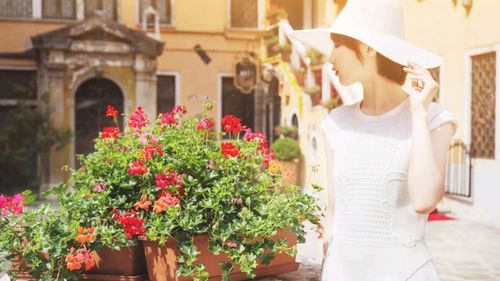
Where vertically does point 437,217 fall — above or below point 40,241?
below

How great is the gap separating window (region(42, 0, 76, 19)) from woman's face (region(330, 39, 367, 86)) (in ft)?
51.6

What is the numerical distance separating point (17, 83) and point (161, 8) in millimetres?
3874

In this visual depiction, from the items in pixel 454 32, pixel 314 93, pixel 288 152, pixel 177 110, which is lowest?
pixel 288 152

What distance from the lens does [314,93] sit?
48.4 feet

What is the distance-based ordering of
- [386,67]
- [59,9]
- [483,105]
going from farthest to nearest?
[59,9], [483,105], [386,67]

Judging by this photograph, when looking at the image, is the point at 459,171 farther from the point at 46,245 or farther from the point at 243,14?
the point at 46,245

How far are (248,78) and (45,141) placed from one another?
5598mm

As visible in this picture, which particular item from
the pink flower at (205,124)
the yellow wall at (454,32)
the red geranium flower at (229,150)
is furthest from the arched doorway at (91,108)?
the red geranium flower at (229,150)

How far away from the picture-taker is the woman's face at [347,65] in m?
2.03

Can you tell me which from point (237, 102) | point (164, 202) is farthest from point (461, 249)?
point (237, 102)

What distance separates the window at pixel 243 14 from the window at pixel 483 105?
26.6 feet

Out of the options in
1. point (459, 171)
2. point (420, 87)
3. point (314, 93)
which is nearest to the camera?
point (420, 87)

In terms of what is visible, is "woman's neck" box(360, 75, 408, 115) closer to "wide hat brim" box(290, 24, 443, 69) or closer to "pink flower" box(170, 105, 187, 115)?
"wide hat brim" box(290, 24, 443, 69)

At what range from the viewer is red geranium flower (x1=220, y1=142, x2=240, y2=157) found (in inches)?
128
